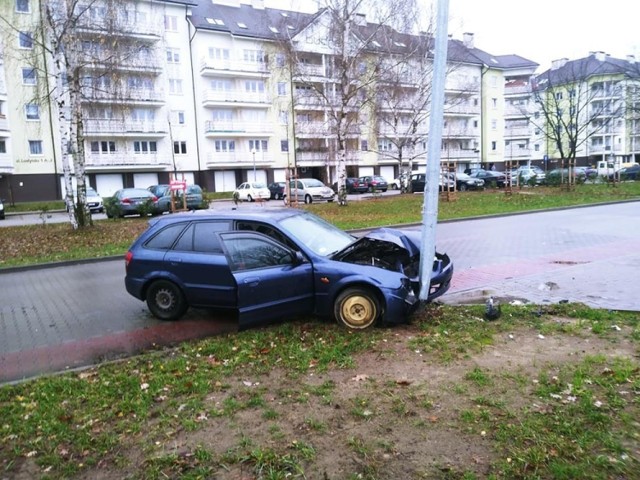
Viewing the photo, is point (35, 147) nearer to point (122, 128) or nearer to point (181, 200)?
point (122, 128)

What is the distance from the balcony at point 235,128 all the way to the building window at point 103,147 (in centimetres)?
877

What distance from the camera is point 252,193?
36.3 m

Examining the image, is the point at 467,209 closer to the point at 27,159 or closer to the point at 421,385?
the point at 421,385

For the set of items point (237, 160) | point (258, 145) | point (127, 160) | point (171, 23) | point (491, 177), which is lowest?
point (491, 177)

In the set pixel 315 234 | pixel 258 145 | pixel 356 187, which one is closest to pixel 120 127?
pixel 258 145

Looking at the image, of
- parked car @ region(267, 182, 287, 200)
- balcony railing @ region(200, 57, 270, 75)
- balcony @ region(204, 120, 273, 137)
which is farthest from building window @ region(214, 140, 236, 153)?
parked car @ region(267, 182, 287, 200)

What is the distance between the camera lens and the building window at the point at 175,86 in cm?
4884

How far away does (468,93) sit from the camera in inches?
1560

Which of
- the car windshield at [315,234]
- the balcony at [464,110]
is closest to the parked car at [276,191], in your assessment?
the balcony at [464,110]

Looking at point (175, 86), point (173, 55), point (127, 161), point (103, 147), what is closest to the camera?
point (103, 147)

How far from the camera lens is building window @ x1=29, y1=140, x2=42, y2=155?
1698 inches

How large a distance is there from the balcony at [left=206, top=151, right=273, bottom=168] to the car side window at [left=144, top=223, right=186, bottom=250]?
144 feet

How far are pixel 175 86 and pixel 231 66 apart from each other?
19.2 ft

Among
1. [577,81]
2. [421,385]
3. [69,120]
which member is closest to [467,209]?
[69,120]
